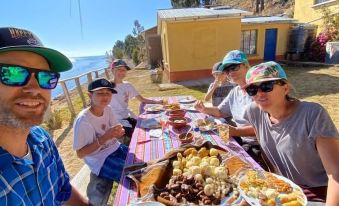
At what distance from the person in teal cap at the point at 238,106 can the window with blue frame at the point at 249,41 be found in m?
14.4

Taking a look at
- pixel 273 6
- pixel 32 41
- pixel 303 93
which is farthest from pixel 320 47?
pixel 273 6

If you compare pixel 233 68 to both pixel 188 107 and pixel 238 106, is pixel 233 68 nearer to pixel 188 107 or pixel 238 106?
pixel 238 106

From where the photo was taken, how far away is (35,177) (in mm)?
1521

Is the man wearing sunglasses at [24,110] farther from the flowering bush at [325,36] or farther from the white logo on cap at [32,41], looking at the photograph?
the flowering bush at [325,36]

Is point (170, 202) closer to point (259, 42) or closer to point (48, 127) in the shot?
point (48, 127)

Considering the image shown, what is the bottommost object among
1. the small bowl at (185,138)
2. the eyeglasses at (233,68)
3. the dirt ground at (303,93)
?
the dirt ground at (303,93)

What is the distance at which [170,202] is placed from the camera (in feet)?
5.26

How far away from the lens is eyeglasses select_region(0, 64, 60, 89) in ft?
4.46

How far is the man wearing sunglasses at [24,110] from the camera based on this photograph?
52.7 inches

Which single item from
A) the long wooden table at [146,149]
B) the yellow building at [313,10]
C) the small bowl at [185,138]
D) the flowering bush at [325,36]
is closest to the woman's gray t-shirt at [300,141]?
the long wooden table at [146,149]

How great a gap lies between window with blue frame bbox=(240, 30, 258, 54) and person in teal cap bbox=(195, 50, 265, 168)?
47.3ft

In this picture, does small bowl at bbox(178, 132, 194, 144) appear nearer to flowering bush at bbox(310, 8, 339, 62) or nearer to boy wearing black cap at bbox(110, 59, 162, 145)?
boy wearing black cap at bbox(110, 59, 162, 145)

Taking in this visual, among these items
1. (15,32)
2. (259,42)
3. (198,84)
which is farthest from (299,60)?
(15,32)

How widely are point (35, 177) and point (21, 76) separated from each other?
62 cm
